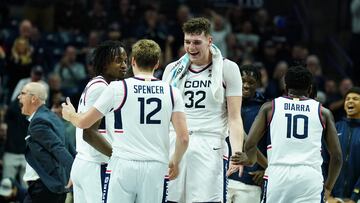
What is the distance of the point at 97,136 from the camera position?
832 cm

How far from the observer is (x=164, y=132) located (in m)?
8.02

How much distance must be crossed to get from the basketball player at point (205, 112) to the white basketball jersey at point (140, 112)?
617 mm

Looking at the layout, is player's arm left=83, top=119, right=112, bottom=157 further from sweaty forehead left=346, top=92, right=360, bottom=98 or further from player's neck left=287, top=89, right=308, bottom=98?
sweaty forehead left=346, top=92, right=360, bottom=98

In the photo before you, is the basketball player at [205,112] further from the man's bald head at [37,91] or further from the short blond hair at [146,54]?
the man's bald head at [37,91]

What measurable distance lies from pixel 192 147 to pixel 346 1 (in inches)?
570

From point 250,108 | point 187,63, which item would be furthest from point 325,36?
point 187,63

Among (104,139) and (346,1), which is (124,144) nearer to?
(104,139)

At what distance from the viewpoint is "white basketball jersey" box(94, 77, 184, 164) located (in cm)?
790

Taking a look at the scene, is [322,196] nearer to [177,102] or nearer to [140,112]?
[177,102]

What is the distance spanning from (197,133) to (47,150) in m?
2.17

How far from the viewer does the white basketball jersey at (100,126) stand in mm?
8555

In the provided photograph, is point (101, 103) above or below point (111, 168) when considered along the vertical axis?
above

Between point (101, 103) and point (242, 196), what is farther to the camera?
point (242, 196)

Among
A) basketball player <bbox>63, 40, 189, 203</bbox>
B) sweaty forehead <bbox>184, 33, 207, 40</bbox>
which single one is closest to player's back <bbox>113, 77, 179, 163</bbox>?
basketball player <bbox>63, 40, 189, 203</bbox>
